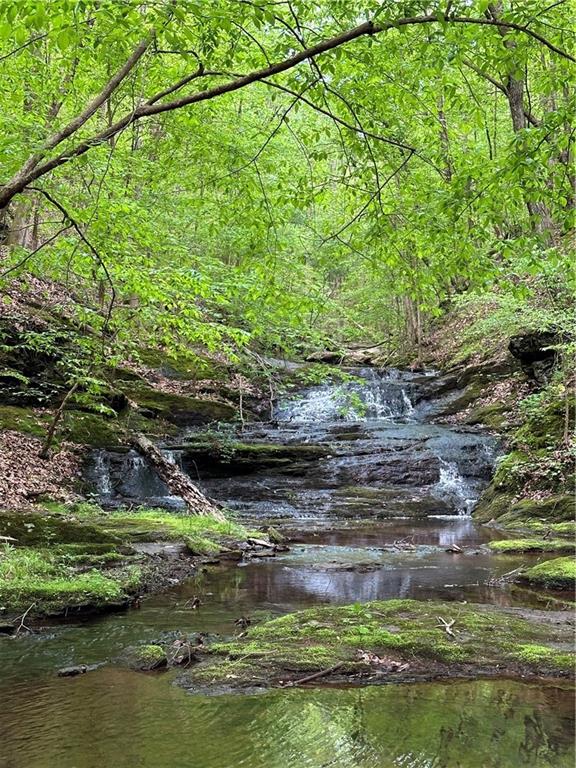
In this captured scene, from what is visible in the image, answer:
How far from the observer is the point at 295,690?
11.0 feet

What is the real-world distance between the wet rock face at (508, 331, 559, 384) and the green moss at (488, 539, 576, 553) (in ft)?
27.0

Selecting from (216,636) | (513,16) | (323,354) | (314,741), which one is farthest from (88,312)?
(323,354)

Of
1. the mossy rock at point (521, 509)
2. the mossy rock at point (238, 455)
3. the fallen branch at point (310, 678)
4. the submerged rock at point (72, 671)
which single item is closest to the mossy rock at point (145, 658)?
the submerged rock at point (72, 671)

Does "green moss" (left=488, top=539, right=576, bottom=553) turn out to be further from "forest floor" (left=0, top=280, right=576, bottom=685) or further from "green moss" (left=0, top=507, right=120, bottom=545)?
"green moss" (left=0, top=507, right=120, bottom=545)

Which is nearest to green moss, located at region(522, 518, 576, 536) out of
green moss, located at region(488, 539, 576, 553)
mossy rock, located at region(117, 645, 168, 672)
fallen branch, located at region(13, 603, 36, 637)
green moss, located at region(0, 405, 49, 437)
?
green moss, located at region(488, 539, 576, 553)

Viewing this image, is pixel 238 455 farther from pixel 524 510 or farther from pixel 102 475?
pixel 524 510

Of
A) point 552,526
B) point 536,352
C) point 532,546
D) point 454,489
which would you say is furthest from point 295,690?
point 536,352

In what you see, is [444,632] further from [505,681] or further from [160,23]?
[160,23]

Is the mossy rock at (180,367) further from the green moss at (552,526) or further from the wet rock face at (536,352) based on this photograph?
the green moss at (552,526)

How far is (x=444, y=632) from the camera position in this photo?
4.16m

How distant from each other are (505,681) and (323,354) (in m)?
25.5

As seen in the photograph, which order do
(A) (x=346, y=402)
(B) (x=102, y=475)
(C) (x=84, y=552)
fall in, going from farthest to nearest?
(A) (x=346, y=402) → (B) (x=102, y=475) → (C) (x=84, y=552)

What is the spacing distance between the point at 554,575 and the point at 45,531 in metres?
6.14

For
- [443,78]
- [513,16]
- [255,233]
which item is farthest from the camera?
[255,233]
